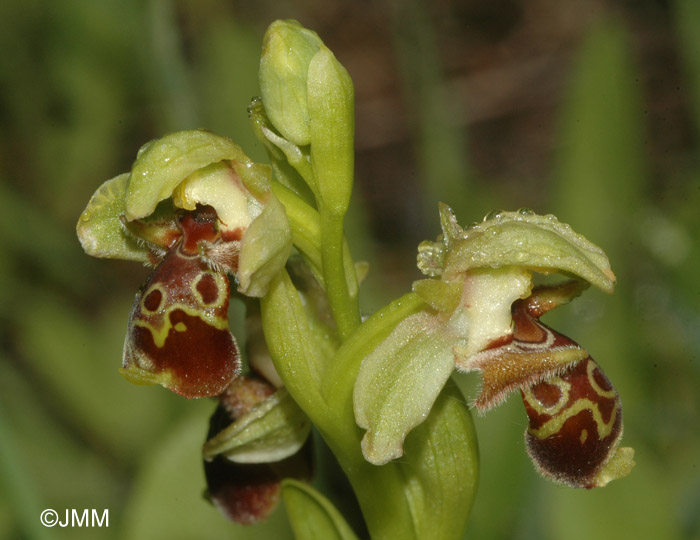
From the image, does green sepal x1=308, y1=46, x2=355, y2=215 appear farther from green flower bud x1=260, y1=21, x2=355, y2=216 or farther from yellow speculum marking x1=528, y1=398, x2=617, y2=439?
yellow speculum marking x1=528, y1=398, x2=617, y2=439

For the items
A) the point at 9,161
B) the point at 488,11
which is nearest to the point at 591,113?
the point at 488,11

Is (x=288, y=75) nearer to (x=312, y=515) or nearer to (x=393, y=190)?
(x=312, y=515)

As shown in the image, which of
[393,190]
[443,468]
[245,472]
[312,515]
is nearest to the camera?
[443,468]

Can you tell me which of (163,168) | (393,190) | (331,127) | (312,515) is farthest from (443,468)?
(393,190)

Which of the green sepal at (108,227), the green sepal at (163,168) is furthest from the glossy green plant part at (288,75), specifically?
the green sepal at (108,227)

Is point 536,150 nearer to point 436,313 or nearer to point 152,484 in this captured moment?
point 152,484

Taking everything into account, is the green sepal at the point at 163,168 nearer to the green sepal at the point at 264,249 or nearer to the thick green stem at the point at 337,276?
the green sepal at the point at 264,249
